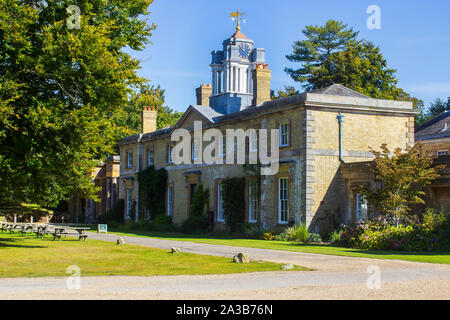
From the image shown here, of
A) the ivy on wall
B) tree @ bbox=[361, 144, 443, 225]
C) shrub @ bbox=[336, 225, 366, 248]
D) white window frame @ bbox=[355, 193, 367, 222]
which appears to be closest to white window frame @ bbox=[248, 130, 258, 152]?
white window frame @ bbox=[355, 193, 367, 222]

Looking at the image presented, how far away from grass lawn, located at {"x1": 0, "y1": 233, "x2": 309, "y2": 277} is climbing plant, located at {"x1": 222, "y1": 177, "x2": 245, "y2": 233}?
38.7ft

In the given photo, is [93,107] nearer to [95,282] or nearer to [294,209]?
[95,282]

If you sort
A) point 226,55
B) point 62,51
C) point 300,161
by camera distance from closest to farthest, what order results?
point 62,51 → point 300,161 → point 226,55

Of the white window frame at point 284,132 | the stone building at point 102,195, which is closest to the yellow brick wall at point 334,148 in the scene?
the white window frame at point 284,132

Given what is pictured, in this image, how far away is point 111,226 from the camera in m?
45.6

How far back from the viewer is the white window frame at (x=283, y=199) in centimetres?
3080

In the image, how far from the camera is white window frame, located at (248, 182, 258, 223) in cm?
3291

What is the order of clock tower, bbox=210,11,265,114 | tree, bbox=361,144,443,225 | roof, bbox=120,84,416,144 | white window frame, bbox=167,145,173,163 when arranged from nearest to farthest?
tree, bbox=361,144,443,225 < roof, bbox=120,84,416,144 < white window frame, bbox=167,145,173,163 < clock tower, bbox=210,11,265,114

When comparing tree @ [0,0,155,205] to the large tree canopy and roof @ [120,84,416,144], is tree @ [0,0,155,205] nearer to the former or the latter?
roof @ [120,84,416,144]

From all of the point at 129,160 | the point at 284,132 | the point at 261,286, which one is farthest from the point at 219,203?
the point at 261,286
